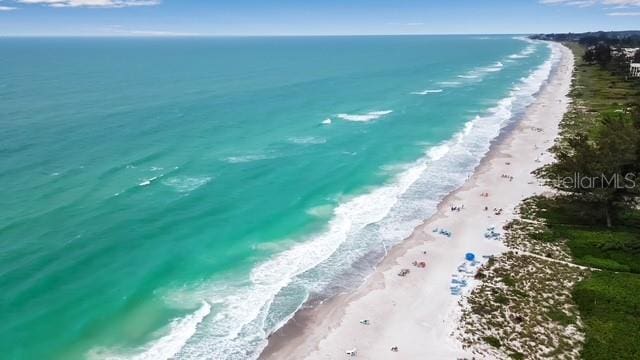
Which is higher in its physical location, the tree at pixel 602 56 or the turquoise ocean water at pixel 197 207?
the tree at pixel 602 56

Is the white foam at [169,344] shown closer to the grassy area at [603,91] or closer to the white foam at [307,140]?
the white foam at [307,140]

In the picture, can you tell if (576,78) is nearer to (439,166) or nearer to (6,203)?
(439,166)

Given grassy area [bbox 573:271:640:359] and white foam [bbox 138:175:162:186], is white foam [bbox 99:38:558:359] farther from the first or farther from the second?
white foam [bbox 138:175:162:186]

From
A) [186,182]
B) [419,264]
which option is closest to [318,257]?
[419,264]

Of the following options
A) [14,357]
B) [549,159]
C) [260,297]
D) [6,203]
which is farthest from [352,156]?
[14,357]

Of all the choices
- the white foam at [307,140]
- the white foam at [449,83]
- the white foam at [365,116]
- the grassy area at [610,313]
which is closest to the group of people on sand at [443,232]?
the grassy area at [610,313]

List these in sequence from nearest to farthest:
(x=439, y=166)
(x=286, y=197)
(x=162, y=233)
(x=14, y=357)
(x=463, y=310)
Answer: (x=14, y=357) → (x=463, y=310) → (x=162, y=233) → (x=286, y=197) → (x=439, y=166)
